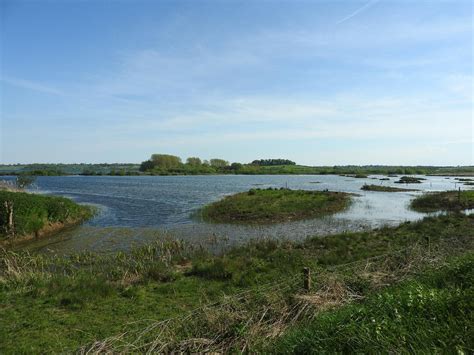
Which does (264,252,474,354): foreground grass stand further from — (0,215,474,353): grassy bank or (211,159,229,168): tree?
(211,159,229,168): tree

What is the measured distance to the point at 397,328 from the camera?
14.6ft

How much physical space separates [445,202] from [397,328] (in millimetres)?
38946

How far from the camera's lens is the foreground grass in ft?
13.4

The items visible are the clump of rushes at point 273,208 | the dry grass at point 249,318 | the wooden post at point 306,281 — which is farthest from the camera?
the clump of rushes at point 273,208

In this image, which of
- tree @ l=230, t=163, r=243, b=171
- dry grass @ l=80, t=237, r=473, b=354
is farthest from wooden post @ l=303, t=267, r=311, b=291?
tree @ l=230, t=163, r=243, b=171

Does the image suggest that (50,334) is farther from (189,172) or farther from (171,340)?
(189,172)

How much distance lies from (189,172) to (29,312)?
134 meters

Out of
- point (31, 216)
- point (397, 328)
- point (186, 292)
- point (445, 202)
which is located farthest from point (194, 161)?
point (397, 328)

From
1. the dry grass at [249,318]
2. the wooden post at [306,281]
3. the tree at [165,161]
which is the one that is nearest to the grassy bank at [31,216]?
the dry grass at [249,318]

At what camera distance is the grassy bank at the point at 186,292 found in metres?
6.48

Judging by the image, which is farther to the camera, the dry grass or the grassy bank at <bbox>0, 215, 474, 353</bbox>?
the grassy bank at <bbox>0, 215, 474, 353</bbox>

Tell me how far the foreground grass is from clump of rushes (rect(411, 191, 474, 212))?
33700 mm

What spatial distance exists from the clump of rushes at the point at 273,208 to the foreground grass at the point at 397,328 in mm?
22031

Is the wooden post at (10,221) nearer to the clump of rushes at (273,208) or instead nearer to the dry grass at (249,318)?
the clump of rushes at (273,208)
